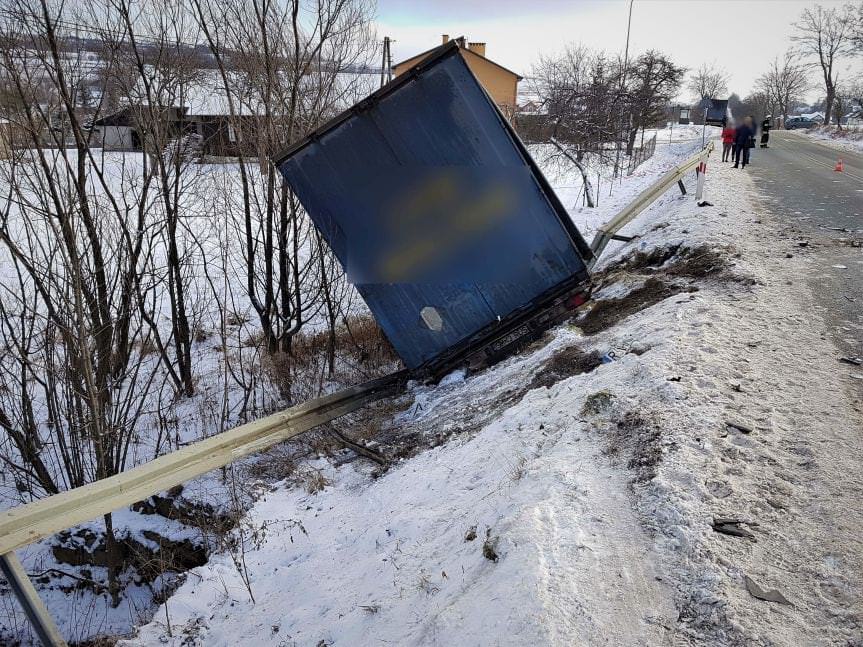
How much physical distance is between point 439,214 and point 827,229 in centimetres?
562

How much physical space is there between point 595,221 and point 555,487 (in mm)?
10492

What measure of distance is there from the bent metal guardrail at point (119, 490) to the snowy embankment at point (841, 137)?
2730 centimetres

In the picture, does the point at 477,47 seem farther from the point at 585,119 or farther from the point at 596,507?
the point at 596,507

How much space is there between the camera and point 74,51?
668 centimetres

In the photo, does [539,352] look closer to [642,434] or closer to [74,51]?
[642,434]

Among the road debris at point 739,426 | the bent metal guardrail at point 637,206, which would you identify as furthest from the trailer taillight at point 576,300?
the road debris at point 739,426

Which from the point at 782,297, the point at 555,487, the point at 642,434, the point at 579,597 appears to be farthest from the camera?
the point at 782,297

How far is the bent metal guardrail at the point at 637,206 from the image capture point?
6.46 meters

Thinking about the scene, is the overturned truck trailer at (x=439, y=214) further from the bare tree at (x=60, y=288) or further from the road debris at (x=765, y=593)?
the road debris at (x=765, y=593)

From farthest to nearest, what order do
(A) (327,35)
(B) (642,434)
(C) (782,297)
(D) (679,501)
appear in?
(A) (327,35) < (C) (782,297) < (B) (642,434) < (D) (679,501)

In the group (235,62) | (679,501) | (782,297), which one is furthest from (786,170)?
(679,501)

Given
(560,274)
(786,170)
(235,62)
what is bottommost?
(786,170)

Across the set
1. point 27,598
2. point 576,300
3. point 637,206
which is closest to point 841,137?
point 637,206

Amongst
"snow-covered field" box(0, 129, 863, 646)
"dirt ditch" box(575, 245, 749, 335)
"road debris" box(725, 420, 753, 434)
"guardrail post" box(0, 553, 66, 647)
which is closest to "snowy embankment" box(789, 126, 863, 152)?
"dirt ditch" box(575, 245, 749, 335)
